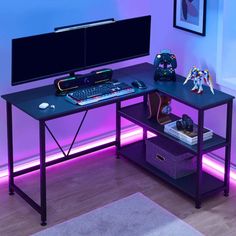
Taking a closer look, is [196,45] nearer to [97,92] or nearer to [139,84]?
[139,84]

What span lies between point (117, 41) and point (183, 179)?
106 centimetres

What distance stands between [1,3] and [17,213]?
1.38 meters

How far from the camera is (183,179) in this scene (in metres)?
4.27

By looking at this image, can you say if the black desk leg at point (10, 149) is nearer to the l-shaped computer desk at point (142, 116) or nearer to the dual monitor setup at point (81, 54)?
the l-shaped computer desk at point (142, 116)

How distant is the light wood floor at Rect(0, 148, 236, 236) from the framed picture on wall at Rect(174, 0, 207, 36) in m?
1.10

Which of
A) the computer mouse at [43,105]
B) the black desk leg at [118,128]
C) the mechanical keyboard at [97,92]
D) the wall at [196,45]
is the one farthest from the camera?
the black desk leg at [118,128]

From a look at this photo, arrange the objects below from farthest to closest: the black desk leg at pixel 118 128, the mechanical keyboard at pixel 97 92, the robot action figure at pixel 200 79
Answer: the black desk leg at pixel 118 128 → the robot action figure at pixel 200 79 → the mechanical keyboard at pixel 97 92

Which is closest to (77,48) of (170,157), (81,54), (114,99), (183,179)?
(81,54)

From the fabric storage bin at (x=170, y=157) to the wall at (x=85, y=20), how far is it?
0.33m

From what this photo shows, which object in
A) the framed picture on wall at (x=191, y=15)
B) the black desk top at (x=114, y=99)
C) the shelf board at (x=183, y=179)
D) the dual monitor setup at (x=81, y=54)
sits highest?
the framed picture on wall at (x=191, y=15)

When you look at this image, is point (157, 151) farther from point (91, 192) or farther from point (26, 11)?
point (26, 11)

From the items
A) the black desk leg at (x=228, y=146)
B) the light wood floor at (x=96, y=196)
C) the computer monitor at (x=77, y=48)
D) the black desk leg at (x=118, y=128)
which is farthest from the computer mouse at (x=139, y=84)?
the light wood floor at (x=96, y=196)

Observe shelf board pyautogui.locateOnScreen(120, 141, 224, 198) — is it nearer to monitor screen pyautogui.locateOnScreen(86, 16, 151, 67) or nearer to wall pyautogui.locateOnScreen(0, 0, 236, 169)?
wall pyautogui.locateOnScreen(0, 0, 236, 169)

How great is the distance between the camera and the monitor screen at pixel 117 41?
161 inches
